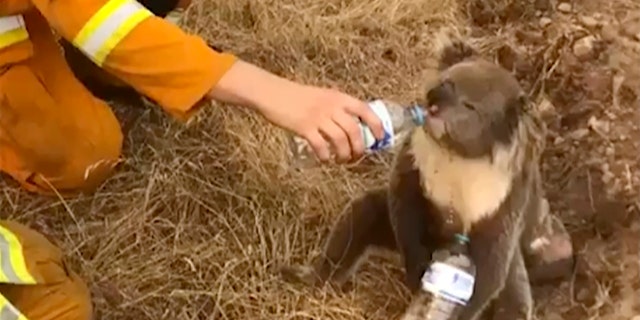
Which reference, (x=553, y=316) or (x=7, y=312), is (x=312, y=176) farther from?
(x=7, y=312)

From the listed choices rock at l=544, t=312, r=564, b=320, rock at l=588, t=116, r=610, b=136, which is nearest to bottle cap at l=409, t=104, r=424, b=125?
rock at l=544, t=312, r=564, b=320

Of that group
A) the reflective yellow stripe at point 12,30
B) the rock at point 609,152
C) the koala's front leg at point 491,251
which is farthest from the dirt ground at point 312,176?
the reflective yellow stripe at point 12,30

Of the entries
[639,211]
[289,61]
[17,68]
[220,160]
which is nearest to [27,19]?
[17,68]

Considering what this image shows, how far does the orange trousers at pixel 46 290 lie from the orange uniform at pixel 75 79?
1.02ft

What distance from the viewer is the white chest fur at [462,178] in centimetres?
206

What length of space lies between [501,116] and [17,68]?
926mm

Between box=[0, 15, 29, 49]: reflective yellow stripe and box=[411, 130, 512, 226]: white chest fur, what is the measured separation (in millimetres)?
745

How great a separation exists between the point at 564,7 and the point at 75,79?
3.95ft

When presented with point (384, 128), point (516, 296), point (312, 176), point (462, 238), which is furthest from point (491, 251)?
point (312, 176)

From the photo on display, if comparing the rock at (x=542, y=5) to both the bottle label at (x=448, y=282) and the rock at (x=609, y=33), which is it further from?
the bottle label at (x=448, y=282)

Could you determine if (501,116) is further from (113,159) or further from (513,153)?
(113,159)

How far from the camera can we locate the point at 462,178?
208 centimetres

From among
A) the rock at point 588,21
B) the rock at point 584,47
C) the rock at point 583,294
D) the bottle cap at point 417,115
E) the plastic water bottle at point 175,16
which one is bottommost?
the rock at point 583,294

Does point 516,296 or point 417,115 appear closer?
point 417,115
